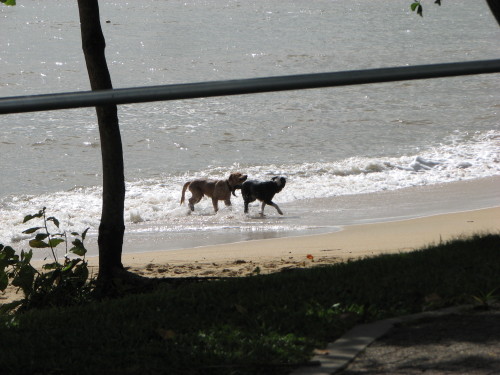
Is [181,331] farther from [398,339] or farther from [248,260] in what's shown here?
[248,260]

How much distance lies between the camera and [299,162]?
1850cm

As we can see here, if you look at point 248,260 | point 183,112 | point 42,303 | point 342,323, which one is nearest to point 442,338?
point 342,323

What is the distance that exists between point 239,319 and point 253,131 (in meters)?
18.4

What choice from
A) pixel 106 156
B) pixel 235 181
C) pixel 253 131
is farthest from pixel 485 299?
pixel 253 131

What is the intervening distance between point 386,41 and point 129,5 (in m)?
28.8

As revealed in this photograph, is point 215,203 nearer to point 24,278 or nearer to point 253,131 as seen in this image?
point 24,278

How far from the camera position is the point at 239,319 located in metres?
4.30

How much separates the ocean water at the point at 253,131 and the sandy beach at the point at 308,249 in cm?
74

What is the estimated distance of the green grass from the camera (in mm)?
3684

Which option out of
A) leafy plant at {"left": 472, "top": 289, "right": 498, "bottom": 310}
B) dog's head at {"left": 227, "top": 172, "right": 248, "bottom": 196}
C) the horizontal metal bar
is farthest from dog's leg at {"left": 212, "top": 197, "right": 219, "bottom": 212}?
the horizontal metal bar

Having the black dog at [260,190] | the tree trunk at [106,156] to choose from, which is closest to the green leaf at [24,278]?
the tree trunk at [106,156]

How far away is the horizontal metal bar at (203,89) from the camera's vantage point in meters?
3.04

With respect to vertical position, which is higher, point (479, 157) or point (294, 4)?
point (294, 4)

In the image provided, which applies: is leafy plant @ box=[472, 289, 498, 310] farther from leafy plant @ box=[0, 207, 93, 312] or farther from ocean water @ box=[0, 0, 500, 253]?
ocean water @ box=[0, 0, 500, 253]
